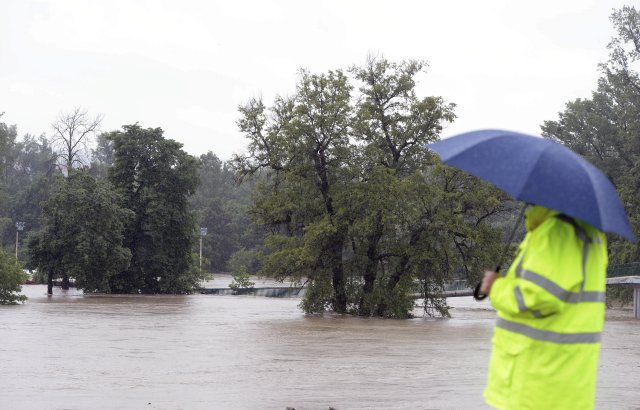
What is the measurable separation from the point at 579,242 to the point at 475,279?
33.0 m

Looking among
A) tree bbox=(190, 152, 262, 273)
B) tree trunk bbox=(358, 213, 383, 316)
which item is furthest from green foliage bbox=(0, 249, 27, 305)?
tree bbox=(190, 152, 262, 273)

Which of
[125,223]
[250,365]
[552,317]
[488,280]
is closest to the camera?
[552,317]

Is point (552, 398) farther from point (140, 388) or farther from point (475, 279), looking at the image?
point (475, 279)

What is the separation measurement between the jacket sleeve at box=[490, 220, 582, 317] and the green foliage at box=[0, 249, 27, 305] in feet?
115

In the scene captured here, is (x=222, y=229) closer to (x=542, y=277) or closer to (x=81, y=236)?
(x=81, y=236)

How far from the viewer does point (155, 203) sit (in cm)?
5625

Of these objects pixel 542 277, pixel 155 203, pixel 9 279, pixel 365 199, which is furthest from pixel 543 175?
pixel 155 203

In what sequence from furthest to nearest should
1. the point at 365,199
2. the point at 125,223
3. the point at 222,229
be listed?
the point at 222,229, the point at 125,223, the point at 365,199

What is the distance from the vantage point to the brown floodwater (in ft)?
36.1

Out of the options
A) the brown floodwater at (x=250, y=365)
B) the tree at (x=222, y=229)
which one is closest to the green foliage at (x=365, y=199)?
the brown floodwater at (x=250, y=365)

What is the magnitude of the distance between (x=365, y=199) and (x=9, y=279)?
47.2 feet

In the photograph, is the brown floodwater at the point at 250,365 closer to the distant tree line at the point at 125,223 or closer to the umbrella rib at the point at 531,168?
the umbrella rib at the point at 531,168

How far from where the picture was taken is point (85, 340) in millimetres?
20875

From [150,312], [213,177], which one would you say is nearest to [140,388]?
[150,312]
